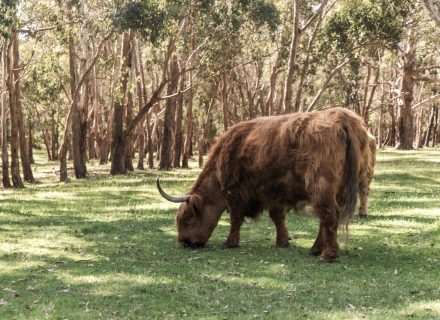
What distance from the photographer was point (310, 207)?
1087 centimetres

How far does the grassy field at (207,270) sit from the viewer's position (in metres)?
7.67

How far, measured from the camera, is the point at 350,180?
1025 centimetres

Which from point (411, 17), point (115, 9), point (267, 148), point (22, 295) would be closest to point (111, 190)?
point (115, 9)

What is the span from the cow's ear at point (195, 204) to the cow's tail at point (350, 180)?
2.88 meters

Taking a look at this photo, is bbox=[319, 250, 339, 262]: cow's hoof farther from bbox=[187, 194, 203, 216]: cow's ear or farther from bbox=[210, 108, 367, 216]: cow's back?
bbox=[187, 194, 203, 216]: cow's ear

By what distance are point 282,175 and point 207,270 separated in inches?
82.8

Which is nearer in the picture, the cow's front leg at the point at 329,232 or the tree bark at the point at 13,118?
the cow's front leg at the point at 329,232

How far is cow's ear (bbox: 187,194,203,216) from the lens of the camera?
12.1 meters

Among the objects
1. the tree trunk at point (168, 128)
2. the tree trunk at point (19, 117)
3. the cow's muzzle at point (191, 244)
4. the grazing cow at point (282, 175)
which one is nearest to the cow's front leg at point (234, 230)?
the grazing cow at point (282, 175)

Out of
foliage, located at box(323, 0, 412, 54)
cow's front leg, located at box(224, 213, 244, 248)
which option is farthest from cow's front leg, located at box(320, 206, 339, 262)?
foliage, located at box(323, 0, 412, 54)

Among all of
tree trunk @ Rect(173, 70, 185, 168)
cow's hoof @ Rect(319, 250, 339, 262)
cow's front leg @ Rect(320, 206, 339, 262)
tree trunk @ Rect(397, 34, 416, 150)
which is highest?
tree trunk @ Rect(397, 34, 416, 150)

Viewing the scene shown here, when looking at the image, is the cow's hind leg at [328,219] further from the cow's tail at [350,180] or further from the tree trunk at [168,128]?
the tree trunk at [168,128]

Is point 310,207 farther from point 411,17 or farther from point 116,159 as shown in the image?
point 411,17

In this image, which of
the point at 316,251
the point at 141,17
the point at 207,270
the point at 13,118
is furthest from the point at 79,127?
the point at 207,270
